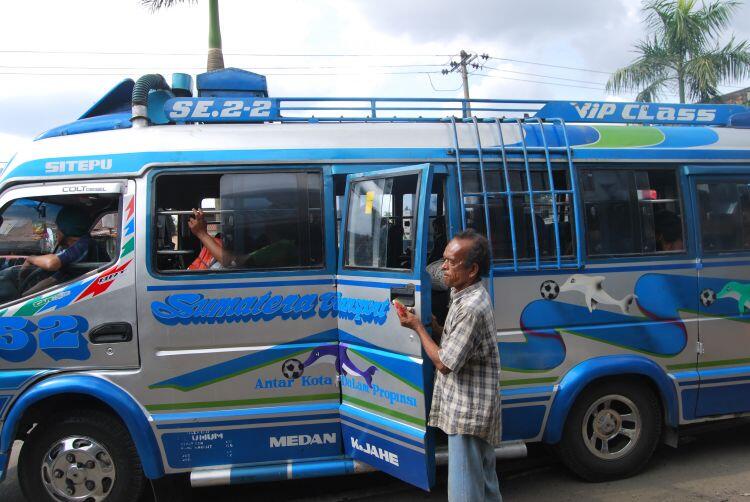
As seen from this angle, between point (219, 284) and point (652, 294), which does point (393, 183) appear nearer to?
point (219, 284)

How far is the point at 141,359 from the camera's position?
3.95 m

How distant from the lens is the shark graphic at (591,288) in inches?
171

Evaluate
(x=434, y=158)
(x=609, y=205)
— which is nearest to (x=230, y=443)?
(x=434, y=158)

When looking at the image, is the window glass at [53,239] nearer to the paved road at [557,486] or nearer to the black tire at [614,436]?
the paved road at [557,486]

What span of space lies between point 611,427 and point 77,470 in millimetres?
3940

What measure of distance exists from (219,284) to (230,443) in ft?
3.60

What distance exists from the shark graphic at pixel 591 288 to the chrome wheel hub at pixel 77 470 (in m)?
3.51

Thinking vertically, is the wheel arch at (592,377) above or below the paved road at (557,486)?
above

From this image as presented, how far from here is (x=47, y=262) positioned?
4.05 metres

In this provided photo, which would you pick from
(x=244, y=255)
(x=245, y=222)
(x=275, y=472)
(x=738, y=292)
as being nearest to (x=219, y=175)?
(x=245, y=222)

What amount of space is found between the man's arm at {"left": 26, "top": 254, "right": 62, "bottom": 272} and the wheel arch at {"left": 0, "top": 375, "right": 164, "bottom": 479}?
75 cm

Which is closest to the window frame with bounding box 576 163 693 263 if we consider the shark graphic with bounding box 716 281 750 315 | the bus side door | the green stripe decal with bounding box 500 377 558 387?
the bus side door

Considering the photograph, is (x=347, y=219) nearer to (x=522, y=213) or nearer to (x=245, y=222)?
(x=245, y=222)

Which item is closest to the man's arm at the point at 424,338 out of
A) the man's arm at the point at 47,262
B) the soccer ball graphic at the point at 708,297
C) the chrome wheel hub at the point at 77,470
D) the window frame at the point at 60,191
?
the window frame at the point at 60,191
